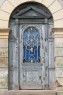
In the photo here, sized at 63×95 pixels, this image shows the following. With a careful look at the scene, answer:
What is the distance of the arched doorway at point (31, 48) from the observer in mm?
16656

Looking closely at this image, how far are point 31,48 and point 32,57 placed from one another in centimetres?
38

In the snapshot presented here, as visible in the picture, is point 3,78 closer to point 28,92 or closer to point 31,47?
point 28,92

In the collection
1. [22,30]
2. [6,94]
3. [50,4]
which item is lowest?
[6,94]

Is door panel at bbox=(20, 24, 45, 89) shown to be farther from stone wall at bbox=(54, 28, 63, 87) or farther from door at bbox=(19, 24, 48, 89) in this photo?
stone wall at bbox=(54, 28, 63, 87)

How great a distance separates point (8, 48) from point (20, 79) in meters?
1.37

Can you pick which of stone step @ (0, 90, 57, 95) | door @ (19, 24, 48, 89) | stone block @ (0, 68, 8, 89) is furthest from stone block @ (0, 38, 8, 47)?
stone step @ (0, 90, 57, 95)

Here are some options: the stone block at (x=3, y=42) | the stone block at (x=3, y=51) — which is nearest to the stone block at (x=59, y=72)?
the stone block at (x=3, y=51)

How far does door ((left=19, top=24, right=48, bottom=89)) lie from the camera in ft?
54.7

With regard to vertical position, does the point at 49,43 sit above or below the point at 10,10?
below

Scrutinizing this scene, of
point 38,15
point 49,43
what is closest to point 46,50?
point 49,43

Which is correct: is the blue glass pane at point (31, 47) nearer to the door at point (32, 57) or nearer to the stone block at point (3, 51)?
the door at point (32, 57)

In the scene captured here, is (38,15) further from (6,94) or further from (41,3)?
(6,94)

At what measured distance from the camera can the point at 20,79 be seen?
54.8 ft

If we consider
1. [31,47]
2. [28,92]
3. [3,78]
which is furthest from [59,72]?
[3,78]
